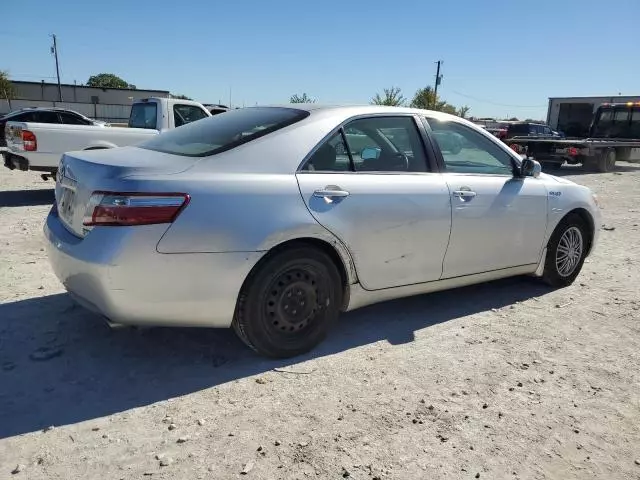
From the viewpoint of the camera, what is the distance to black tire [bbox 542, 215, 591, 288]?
482cm

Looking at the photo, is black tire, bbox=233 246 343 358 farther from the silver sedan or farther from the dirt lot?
the dirt lot

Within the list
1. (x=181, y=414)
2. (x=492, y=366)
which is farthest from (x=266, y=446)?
(x=492, y=366)

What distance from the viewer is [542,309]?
4.52 m

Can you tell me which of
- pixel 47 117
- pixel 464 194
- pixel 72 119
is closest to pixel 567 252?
pixel 464 194

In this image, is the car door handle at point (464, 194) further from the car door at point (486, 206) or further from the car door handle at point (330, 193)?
the car door handle at point (330, 193)

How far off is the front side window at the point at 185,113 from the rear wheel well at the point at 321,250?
288 inches

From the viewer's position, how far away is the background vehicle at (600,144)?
1723 cm

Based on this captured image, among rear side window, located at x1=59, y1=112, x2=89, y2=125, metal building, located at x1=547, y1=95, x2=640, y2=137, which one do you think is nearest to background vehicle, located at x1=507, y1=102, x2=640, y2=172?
metal building, located at x1=547, y1=95, x2=640, y2=137

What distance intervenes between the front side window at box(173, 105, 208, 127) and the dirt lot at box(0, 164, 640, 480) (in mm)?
6102

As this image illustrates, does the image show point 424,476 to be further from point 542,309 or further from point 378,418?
point 542,309

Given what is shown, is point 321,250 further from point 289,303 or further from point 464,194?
point 464,194

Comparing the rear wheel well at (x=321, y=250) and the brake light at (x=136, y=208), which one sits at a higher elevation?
the brake light at (x=136, y=208)

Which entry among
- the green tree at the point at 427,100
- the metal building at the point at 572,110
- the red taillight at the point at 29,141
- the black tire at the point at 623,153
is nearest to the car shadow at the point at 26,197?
the red taillight at the point at 29,141

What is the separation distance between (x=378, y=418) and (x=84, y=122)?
51.7ft
